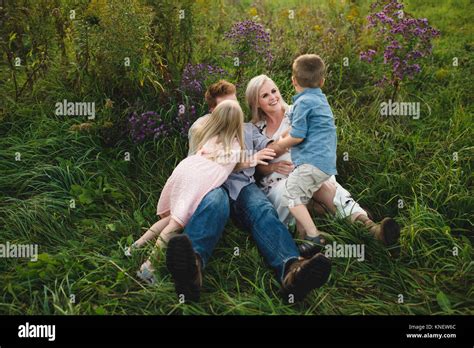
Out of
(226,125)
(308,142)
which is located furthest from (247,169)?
(308,142)

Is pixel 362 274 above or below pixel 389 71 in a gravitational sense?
below

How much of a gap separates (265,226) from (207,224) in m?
0.40

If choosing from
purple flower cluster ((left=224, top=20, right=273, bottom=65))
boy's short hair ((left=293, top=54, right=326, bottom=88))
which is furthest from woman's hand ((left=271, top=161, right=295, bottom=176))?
purple flower cluster ((left=224, top=20, right=273, bottom=65))

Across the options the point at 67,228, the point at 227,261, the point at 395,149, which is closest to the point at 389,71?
the point at 395,149

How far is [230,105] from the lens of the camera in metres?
4.03

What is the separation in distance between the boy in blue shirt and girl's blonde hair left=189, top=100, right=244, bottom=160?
0.36 m

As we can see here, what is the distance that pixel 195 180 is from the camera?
381 cm

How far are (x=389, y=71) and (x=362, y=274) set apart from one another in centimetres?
256

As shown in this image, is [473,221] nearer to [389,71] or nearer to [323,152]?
[323,152]

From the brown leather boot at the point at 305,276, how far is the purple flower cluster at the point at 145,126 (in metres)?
1.92

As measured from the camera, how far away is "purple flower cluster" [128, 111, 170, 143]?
189 inches

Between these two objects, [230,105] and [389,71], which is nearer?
[230,105]

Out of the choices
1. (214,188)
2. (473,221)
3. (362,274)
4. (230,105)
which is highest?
(230,105)

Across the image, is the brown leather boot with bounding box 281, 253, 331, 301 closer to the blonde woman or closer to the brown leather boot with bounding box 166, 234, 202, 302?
the blonde woman
